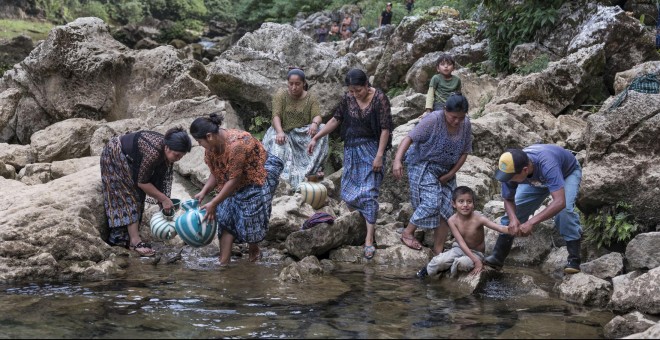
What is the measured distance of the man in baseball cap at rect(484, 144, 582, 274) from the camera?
538 cm

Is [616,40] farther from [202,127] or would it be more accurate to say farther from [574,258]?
[202,127]

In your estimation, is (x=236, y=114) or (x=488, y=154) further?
(x=236, y=114)

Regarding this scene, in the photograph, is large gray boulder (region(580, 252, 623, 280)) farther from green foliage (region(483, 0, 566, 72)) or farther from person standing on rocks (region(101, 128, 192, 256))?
green foliage (region(483, 0, 566, 72))

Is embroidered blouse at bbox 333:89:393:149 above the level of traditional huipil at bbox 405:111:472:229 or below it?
above

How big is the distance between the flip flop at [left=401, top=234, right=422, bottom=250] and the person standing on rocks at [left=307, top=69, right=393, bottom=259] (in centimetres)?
32

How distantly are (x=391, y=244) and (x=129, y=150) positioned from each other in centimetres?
284

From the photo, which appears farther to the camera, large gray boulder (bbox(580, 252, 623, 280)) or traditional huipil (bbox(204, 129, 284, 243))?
traditional huipil (bbox(204, 129, 284, 243))

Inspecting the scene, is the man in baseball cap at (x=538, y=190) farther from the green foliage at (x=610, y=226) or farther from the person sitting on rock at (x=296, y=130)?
the person sitting on rock at (x=296, y=130)

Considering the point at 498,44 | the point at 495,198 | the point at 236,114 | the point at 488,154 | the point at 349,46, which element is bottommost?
the point at 495,198

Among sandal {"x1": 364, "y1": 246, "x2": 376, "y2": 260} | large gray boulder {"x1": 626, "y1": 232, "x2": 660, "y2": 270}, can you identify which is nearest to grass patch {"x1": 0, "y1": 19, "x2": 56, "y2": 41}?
sandal {"x1": 364, "y1": 246, "x2": 376, "y2": 260}

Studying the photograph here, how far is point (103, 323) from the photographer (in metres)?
4.46

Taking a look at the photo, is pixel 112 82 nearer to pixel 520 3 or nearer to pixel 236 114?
pixel 236 114

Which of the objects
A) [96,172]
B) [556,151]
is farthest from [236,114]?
[556,151]

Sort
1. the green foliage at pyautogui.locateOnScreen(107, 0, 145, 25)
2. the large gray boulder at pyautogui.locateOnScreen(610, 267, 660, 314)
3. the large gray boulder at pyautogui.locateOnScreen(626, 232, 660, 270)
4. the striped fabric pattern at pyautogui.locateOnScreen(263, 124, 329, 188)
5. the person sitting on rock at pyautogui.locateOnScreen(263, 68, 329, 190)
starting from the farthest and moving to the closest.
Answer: the green foliage at pyautogui.locateOnScreen(107, 0, 145, 25) < the striped fabric pattern at pyautogui.locateOnScreen(263, 124, 329, 188) < the person sitting on rock at pyautogui.locateOnScreen(263, 68, 329, 190) < the large gray boulder at pyautogui.locateOnScreen(626, 232, 660, 270) < the large gray boulder at pyautogui.locateOnScreen(610, 267, 660, 314)
